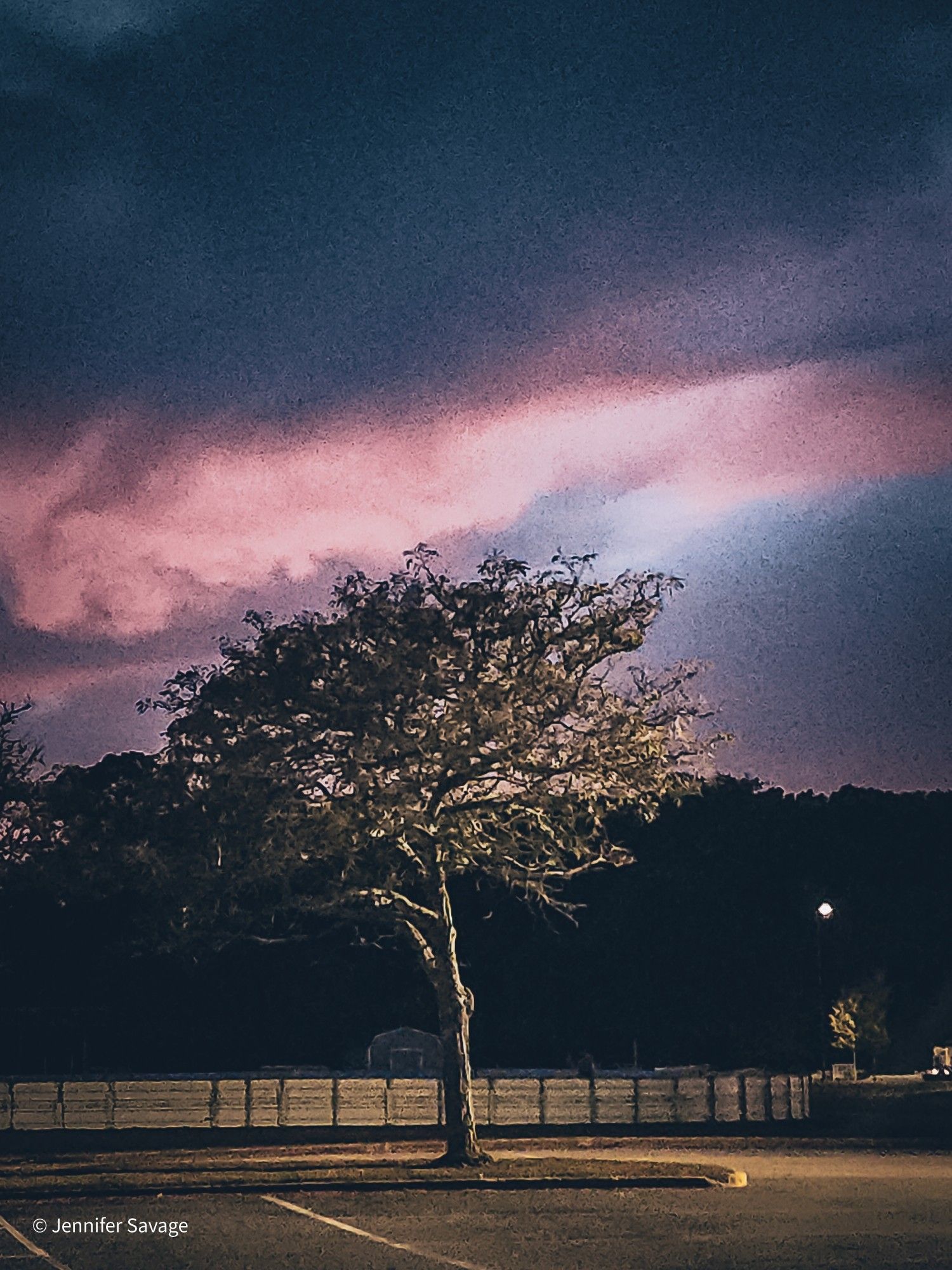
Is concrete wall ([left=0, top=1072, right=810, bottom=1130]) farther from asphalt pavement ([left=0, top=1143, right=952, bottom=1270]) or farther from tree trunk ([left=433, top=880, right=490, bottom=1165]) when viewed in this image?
asphalt pavement ([left=0, top=1143, right=952, bottom=1270])

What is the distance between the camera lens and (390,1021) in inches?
2749

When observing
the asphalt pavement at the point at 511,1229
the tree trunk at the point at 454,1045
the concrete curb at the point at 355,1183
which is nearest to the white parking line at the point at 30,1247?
the asphalt pavement at the point at 511,1229

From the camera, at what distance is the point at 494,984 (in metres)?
70.8

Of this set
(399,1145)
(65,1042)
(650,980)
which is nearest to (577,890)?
(650,980)

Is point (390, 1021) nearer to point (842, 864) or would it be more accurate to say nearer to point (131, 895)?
point (131, 895)

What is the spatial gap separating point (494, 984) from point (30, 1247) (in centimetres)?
5072

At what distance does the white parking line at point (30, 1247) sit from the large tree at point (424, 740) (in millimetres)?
10897

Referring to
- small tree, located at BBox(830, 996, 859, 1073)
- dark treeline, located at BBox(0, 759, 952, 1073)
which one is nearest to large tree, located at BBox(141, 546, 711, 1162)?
dark treeline, located at BBox(0, 759, 952, 1073)

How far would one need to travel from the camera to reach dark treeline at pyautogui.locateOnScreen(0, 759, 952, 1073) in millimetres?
67625

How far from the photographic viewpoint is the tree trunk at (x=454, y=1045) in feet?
113

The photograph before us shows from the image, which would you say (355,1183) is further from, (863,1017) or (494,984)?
(863,1017)

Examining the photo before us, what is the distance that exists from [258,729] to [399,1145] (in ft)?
46.6

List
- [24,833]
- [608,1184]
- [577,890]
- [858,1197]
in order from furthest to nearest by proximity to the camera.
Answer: [577,890] → [24,833] → [608,1184] → [858,1197]

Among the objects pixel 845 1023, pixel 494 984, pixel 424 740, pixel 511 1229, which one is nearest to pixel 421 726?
pixel 424 740
